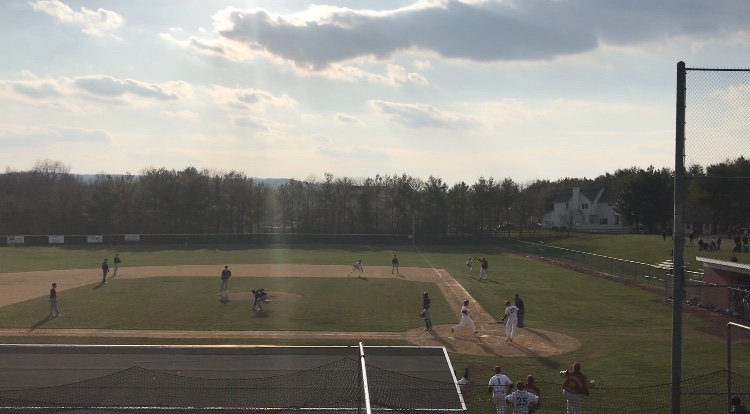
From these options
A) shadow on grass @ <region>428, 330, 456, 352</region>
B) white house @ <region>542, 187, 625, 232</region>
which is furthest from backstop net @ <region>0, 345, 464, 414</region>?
white house @ <region>542, 187, 625, 232</region>

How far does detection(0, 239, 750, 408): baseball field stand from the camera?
20.3m

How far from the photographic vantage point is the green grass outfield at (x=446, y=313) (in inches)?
761

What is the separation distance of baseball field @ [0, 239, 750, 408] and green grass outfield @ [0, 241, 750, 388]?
0.07 metres

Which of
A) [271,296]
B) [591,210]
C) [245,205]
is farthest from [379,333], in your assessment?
[591,210]

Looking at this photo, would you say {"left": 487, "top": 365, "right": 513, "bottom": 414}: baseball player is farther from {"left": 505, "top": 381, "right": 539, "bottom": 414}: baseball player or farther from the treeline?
the treeline

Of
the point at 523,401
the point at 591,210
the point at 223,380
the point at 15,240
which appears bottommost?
the point at 223,380

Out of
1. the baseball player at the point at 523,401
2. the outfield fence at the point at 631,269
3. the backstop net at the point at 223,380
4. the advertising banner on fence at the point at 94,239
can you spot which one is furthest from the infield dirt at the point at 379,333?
the advertising banner on fence at the point at 94,239

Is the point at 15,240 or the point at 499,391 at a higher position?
the point at 15,240

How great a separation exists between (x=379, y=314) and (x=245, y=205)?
7716cm

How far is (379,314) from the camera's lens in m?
27.8

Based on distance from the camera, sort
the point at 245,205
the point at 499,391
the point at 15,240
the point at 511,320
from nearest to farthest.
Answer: the point at 499,391 → the point at 511,320 → the point at 15,240 → the point at 245,205

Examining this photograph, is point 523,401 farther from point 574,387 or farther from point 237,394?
point 237,394

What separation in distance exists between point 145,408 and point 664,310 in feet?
88.7

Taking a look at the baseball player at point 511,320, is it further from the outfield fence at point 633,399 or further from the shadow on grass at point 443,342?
the outfield fence at point 633,399
